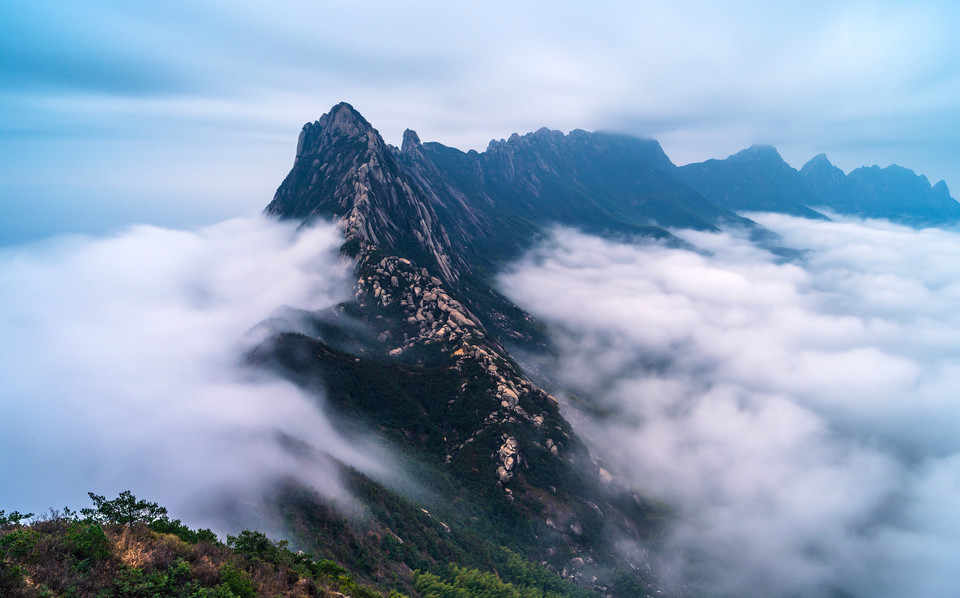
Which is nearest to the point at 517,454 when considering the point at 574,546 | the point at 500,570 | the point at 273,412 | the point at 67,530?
the point at 574,546

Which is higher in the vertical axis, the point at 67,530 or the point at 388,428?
the point at 388,428

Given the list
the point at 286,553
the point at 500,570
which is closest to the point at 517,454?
the point at 500,570

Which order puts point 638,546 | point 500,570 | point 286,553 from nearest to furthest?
point 286,553
point 500,570
point 638,546

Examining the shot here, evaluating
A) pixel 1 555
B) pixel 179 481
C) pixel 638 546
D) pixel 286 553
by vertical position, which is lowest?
pixel 638 546

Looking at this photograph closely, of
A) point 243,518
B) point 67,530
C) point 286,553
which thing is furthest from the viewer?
point 243,518

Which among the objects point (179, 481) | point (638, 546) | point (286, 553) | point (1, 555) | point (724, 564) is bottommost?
point (724, 564)

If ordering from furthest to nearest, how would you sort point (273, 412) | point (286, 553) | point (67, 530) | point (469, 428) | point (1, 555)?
point (469, 428) < point (273, 412) < point (286, 553) < point (67, 530) < point (1, 555)

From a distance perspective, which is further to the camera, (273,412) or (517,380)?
(517,380)

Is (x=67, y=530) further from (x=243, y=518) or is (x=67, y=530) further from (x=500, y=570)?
(x=500, y=570)

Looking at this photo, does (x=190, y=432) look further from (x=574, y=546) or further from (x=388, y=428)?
(x=574, y=546)
